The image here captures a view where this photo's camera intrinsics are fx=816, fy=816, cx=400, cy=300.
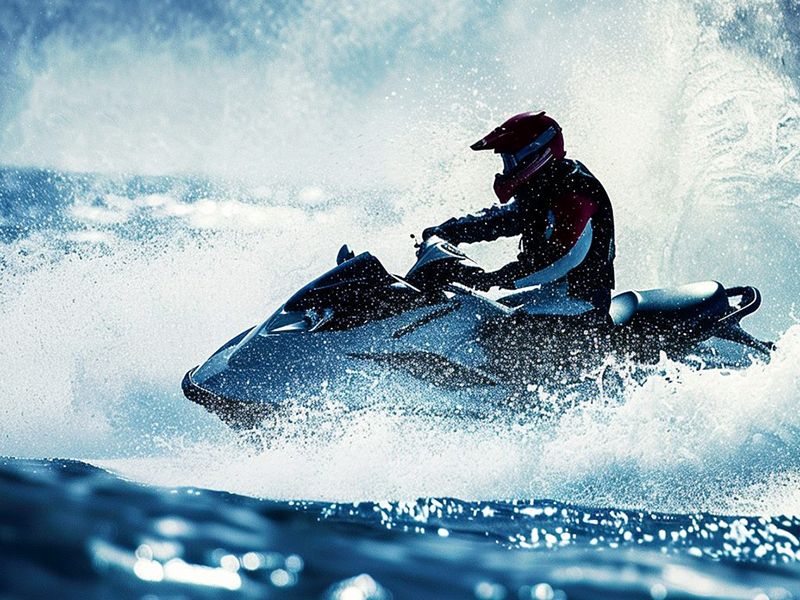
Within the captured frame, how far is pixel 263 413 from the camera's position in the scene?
3770 mm

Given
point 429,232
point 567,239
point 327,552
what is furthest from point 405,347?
point 327,552

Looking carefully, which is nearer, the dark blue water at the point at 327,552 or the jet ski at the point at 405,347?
the dark blue water at the point at 327,552

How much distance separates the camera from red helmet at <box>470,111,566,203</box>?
155 inches

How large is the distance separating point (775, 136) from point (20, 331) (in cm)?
788

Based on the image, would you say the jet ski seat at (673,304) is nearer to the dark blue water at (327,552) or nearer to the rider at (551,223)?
the rider at (551,223)

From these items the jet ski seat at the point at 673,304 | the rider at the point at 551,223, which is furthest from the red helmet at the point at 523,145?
the jet ski seat at the point at 673,304

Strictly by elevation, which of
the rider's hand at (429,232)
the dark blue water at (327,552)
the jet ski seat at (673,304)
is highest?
the rider's hand at (429,232)

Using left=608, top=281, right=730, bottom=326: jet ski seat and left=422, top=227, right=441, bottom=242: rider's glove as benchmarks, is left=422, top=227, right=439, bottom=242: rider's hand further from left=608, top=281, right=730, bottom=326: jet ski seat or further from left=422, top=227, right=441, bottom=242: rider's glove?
left=608, top=281, right=730, bottom=326: jet ski seat

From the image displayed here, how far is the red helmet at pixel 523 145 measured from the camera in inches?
155

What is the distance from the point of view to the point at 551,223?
386 cm

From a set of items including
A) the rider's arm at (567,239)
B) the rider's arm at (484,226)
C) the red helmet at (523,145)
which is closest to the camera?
the rider's arm at (567,239)

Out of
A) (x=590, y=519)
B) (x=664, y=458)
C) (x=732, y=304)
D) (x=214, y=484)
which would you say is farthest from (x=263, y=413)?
(x=732, y=304)

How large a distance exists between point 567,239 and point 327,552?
238 centimetres

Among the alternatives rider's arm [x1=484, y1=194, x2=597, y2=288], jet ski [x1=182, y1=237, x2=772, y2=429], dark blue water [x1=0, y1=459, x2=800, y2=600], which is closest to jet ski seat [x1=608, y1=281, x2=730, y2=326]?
jet ski [x1=182, y1=237, x2=772, y2=429]
